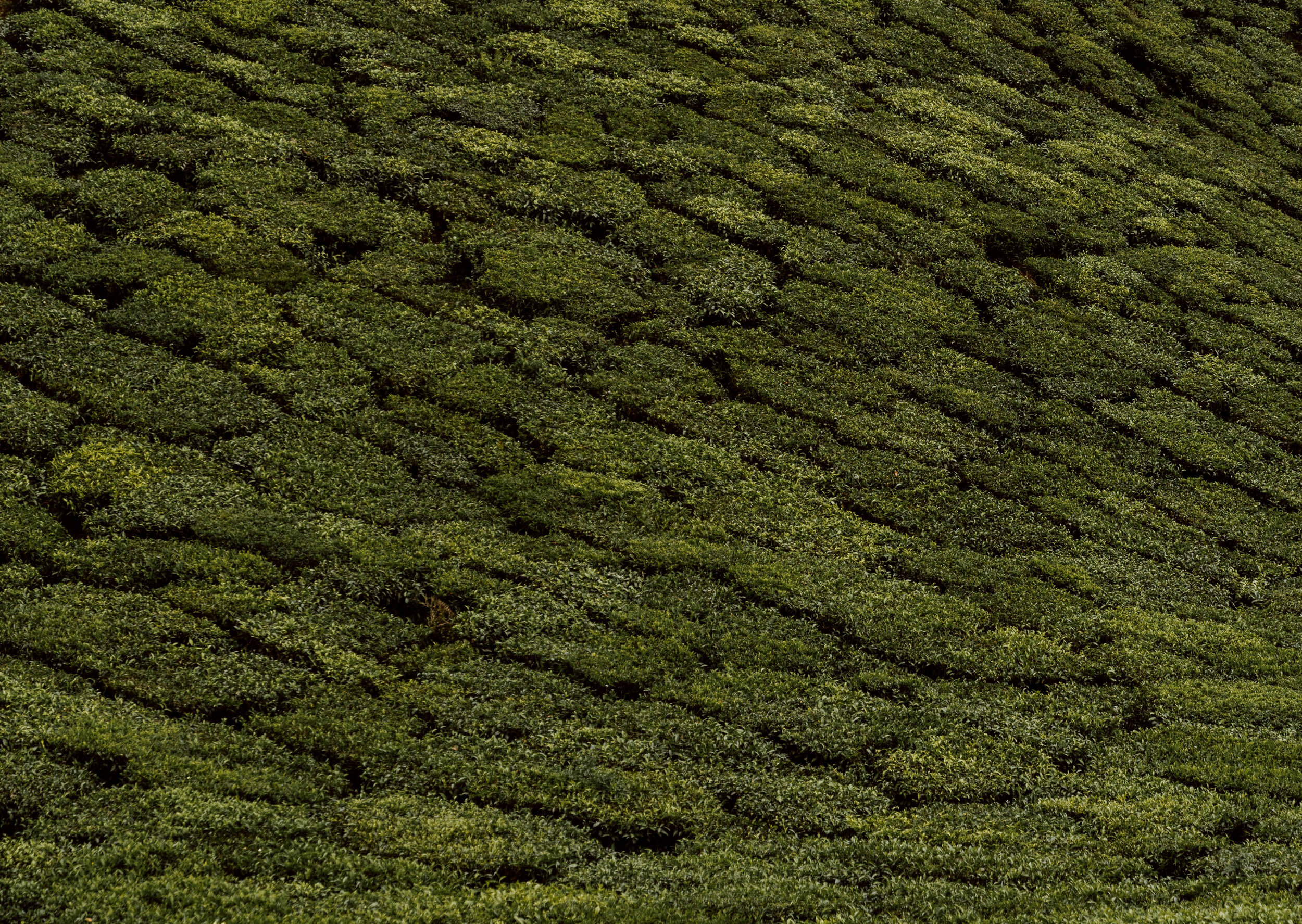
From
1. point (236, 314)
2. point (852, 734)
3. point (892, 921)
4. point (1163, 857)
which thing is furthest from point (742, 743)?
point (236, 314)

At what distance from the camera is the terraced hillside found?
13.2m

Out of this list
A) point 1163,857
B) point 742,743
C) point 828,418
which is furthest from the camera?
point 828,418

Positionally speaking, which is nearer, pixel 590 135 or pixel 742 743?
pixel 742 743

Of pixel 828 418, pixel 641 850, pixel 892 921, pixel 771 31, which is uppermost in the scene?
pixel 771 31

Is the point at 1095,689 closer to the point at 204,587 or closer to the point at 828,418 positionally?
the point at 828,418

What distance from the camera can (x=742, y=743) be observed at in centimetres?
1534

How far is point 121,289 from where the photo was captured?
20578mm

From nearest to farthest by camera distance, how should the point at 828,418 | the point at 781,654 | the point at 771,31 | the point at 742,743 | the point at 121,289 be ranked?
1. the point at 742,743
2. the point at 781,654
3. the point at 121,289
4. the point at 828,418
5. the point at 771,31

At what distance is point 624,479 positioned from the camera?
1988cm

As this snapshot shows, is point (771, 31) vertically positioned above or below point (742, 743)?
above

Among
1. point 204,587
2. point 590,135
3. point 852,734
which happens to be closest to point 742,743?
point 852,734

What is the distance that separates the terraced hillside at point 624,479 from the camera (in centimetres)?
1317

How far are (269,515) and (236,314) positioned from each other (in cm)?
528

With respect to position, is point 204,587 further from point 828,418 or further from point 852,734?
point 828,418
